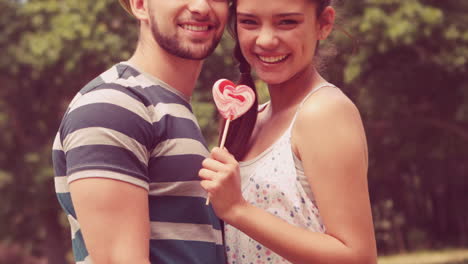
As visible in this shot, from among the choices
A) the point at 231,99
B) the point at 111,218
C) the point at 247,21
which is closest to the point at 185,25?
the point at 247,21

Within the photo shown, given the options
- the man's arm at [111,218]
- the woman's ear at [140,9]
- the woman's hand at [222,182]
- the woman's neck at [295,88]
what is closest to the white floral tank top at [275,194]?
the woman's neck at [295,88]

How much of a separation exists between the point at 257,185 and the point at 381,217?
32.9 metres

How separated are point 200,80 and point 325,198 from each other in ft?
49.0

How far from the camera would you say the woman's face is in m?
3.13

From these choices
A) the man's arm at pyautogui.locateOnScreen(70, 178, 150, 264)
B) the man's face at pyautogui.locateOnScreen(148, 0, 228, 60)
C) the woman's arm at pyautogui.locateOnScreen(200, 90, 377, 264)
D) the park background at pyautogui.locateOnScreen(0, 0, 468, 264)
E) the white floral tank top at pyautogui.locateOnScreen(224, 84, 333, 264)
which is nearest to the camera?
the man's arm at pyautogui.locateOnScreen(70, 178, 150, 264)

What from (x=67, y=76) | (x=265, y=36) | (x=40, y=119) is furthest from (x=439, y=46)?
(x=265, y=36)

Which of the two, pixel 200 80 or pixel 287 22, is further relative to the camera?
pixel 200 80

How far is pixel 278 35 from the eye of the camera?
314 cm

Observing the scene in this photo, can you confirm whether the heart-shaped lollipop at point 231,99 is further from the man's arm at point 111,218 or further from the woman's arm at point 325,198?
the man's arm at point 111,218

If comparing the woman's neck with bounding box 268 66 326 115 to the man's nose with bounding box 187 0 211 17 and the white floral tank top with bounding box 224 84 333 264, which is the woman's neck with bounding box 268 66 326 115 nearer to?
the white floral tank top with bounding box 224 84 333 264

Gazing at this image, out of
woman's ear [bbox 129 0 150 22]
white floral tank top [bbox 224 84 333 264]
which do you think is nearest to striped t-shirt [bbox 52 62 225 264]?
white floral tank top [bbox 224 84 333 264]

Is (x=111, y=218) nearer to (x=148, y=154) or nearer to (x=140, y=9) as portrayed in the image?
(x=148, y=154)

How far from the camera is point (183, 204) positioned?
2.98m

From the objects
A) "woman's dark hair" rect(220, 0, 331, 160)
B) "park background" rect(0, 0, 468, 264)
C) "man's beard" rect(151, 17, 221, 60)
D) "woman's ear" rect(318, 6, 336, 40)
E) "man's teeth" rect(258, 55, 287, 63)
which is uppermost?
"woman's ear" rect(318, 6, 336, 40)
